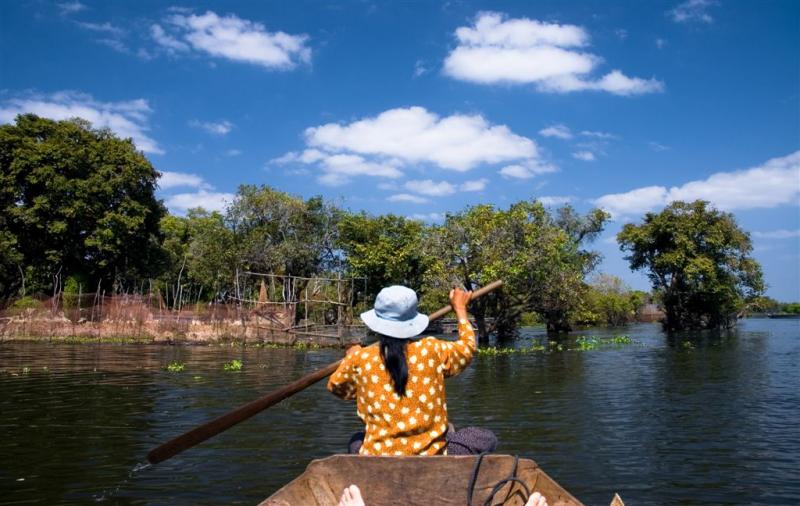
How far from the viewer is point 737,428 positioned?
9.42m

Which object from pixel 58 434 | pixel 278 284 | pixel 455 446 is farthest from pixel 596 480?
pixel 278 284

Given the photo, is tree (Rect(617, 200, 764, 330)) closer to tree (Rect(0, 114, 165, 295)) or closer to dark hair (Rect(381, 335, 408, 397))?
tree (Rect(0, 114, 165, 295))

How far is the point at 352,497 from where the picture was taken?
355 centimetres

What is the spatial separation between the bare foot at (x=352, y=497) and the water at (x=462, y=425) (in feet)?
10.0

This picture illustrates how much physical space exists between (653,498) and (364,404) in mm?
3700

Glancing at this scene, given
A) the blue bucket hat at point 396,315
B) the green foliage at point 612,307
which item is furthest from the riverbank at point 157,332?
the green foliage at point 612,307

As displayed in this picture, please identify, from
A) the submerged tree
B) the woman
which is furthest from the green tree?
the woman

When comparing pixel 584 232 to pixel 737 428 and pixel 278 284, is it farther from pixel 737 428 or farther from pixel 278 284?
pixel 737 428

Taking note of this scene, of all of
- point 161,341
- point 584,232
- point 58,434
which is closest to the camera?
point 58,434

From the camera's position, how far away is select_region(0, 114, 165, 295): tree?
35.1m

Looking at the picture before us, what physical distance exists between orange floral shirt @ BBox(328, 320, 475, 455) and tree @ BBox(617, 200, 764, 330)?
39.6m

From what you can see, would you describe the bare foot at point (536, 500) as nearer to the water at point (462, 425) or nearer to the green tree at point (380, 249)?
the water at point (462, 425)

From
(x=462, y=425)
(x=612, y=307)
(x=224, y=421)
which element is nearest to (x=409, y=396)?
(x=224, y=421)

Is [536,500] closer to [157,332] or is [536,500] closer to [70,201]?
[157,332]
